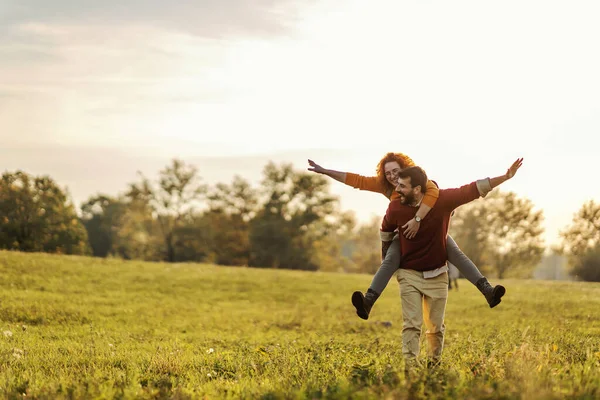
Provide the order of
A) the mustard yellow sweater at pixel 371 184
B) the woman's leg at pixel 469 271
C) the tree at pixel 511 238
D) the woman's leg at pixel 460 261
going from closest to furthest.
Result: the woman's leg at pixel 469 271, the woman's leg at pixel 460 261, the mustard yellow sweater at pixel 371 184, the tree at pixel 511 238

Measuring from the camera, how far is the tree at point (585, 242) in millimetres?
19094

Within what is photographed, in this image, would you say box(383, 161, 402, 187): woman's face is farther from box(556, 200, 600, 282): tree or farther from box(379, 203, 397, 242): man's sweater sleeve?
box(556, 200, 600, 282): tree

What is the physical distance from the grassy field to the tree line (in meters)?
25.8

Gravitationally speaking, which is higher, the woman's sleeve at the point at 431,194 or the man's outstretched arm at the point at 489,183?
the man's outstretched arm at the point at 489,183

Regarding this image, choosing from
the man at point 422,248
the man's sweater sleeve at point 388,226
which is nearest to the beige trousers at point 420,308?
the man at point 422,248

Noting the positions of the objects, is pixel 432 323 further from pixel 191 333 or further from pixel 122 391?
pixel 191 333

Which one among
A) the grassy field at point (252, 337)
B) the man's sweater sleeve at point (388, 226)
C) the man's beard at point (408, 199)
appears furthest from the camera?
the man's sweater sleeve at point (388, 226)

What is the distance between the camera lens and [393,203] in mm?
7777

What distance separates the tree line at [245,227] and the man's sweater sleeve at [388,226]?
45092mm

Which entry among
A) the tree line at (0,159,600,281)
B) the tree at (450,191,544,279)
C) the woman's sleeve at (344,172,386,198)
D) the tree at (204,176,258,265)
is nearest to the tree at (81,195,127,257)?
the tree line at (0,159,600,281)

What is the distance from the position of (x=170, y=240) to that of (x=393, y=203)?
63073 mm

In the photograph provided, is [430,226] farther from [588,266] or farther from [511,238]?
[511,238]

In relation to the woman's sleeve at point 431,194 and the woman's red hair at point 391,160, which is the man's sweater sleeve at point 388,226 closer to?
the woman's sleeve at point 431,194

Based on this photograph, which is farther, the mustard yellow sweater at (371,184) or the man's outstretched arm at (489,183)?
the mustard yellow sweater at (371,184)
